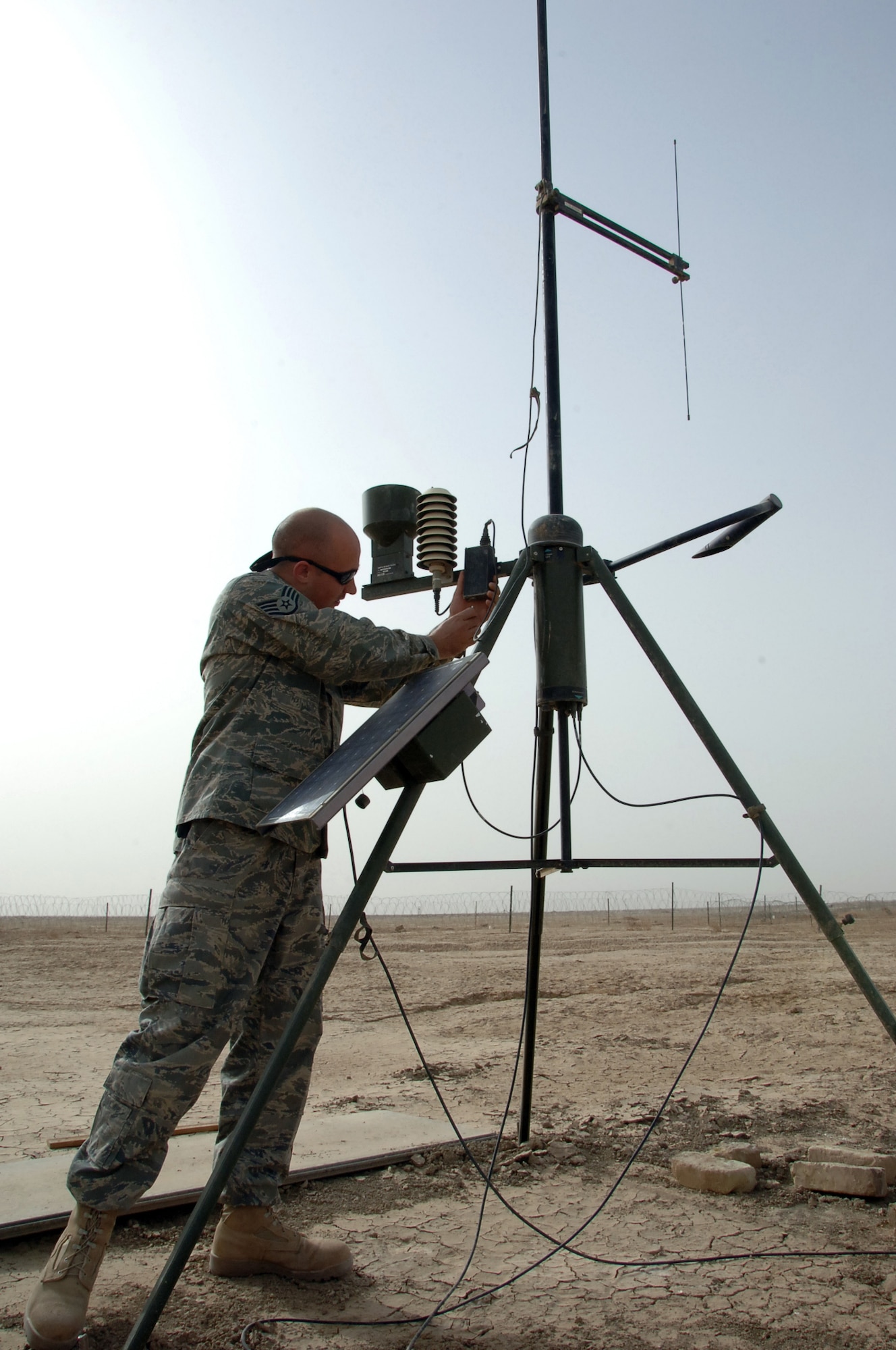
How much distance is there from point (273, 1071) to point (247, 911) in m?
0.50

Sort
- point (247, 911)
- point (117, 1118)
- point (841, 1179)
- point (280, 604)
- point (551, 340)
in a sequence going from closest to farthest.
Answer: point (117, 1118) → point (247, 911) → point (280, 604) → point (841, 1179) → point (551, 340)

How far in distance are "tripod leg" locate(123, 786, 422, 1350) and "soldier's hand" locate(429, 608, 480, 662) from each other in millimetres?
492

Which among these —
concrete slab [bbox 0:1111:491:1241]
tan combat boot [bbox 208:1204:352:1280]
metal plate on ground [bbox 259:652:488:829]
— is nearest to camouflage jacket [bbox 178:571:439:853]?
metal plate on ground [bbox 259:652:488:829]

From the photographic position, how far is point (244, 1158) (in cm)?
250

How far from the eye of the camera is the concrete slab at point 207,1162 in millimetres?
2697

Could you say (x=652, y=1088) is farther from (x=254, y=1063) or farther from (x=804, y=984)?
(x=804, y=984)

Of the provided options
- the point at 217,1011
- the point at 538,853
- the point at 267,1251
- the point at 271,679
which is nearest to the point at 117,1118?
the point at 217,1011

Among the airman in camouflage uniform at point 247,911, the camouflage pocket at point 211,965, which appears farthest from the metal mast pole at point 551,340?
the camouflage pocket at point 211,965

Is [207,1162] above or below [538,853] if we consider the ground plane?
below

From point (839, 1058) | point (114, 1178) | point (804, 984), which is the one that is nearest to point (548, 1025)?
point (839, 1058)

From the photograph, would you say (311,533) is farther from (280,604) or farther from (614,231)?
(614,231)

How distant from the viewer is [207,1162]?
3.23 meters

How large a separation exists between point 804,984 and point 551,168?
8.76 meters

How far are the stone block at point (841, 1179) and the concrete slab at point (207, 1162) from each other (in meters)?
1.26
